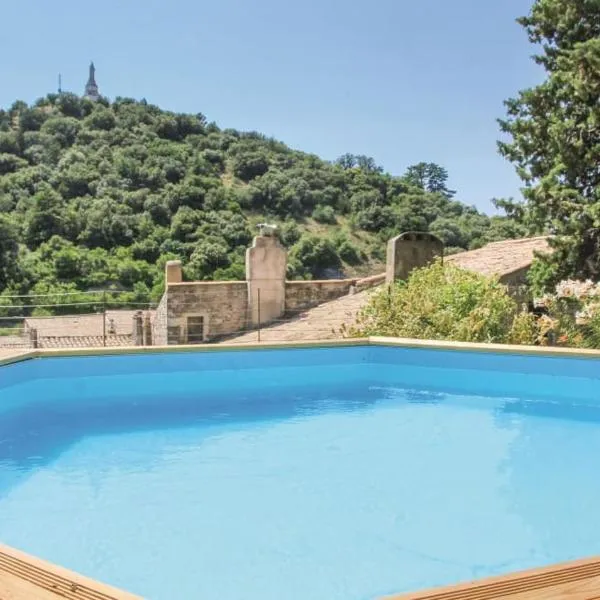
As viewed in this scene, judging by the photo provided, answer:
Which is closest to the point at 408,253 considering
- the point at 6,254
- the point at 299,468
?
the point at 299,468

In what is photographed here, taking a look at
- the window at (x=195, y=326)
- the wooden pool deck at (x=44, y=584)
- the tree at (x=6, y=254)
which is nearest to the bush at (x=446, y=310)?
the window at (x=195, y=326)

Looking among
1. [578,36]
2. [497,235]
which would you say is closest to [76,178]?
[497,235]

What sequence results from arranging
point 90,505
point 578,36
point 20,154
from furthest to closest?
point 20,154
point 578,36
point 90,505

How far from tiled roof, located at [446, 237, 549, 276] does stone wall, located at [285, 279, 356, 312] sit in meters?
2.13

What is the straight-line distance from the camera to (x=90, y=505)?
3494mm

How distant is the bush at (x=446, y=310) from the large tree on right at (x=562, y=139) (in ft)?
7.03

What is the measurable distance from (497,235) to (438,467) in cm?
3966

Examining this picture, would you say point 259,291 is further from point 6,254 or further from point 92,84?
point 92,84

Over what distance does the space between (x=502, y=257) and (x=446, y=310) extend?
Result: 4961mm

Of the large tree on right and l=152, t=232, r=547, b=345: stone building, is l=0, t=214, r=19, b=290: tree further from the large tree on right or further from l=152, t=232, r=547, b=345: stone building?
the large tree on right

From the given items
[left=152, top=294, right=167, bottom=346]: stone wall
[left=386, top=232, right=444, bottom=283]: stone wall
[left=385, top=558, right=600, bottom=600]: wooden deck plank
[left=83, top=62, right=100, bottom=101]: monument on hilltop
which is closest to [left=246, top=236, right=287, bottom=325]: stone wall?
[left=152, top=294, right=167, bottom=346]: stone wall

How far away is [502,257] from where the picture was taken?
1163cm

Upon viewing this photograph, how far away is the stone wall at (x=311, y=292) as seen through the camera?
11297 mm

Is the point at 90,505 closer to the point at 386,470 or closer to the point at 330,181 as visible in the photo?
the point at 386,470
